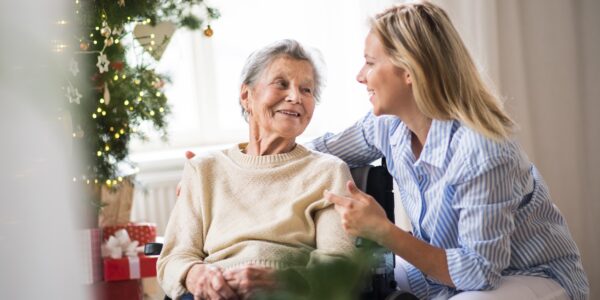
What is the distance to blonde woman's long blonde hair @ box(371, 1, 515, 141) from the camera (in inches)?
87.0

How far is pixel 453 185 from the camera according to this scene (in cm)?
218

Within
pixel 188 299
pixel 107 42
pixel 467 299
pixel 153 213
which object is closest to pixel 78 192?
pixel 107 42

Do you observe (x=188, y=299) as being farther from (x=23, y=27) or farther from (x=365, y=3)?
(x=365, y=3)

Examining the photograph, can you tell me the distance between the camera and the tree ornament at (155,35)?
3.75 metres

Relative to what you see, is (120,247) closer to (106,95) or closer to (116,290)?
(116,290)

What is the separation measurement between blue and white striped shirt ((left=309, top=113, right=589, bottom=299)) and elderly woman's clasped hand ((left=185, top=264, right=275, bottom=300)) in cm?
45

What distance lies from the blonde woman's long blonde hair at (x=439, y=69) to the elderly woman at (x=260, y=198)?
309mm

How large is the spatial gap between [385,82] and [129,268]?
1.75 meters

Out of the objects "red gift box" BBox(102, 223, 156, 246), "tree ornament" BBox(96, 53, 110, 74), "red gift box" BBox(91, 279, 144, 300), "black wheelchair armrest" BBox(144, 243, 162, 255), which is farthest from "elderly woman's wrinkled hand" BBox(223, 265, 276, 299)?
"red gift box" BBox(102, 223, 156, 246)

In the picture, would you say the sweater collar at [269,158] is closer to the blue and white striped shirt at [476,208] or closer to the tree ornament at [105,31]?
the blue and white striped shirt at [476,208]

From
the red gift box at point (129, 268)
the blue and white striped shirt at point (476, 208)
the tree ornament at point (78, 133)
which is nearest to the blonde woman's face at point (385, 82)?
the blue and white striped shirt at point (476, 208)

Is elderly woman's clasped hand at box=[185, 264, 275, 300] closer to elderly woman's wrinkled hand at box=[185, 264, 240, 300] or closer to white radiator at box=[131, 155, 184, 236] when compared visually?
elderly woman's wrinkled hand at box=[185, 264, 240, 300]

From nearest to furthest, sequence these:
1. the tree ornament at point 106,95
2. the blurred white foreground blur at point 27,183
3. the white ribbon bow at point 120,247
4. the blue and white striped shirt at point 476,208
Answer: the blurred white foreground blur at point 27,183
the blue and white striped shirt at point 476,208
the tree ornament at point 106,95
the white ribbon bow at point 120,247

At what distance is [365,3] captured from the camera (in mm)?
3893
